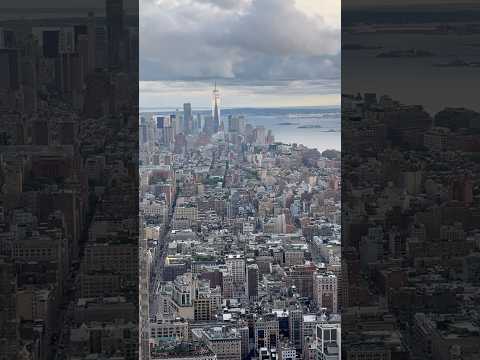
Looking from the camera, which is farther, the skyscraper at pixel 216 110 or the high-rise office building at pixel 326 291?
the skyscraper at pixel 216 110

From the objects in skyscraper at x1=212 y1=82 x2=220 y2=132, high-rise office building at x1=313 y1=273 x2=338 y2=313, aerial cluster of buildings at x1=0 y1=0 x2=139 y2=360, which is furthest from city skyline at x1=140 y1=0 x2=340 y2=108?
high-rise office building at x1=313 y1=273 x2=338 y2=313

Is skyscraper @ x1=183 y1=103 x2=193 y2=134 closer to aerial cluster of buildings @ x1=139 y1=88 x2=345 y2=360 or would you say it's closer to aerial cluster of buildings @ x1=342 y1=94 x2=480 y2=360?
aerial cluster of buildings @ x1=139 y1=88 x2=345 y2=360

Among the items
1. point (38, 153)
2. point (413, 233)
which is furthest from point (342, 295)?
point (38, 153)

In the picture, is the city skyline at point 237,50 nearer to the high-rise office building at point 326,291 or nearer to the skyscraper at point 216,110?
the skyscraper at point 216,110

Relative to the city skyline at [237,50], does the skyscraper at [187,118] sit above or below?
below

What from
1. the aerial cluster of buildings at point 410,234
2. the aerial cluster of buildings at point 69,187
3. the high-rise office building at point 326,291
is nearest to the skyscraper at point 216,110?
the aerial cluster of buildings at point 69,187

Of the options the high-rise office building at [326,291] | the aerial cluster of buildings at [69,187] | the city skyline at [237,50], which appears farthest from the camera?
the city skyline at [237,50]

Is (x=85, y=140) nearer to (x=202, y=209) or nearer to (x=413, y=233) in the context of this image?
(x=202, y=209)
